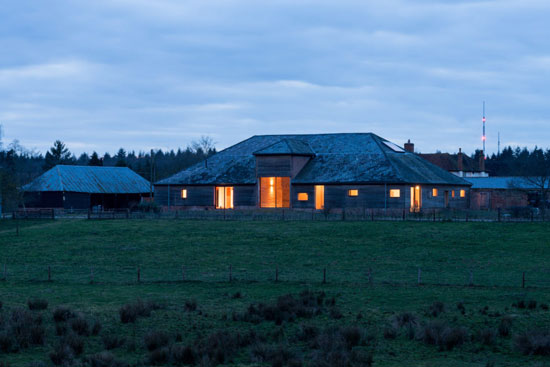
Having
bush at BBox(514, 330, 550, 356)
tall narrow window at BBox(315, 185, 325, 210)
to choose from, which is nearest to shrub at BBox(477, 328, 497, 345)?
bush at BBox(514, 330, 550, 356)

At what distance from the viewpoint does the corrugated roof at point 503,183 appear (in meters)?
80.1

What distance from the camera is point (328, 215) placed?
5653 centimetres

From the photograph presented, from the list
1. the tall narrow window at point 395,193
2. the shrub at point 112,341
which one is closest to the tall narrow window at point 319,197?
the tall narrow window at point 395,193

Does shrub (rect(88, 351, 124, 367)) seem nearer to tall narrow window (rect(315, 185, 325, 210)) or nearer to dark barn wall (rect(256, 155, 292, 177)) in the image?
tall narrow window (rect(315, 185, 325, 210))

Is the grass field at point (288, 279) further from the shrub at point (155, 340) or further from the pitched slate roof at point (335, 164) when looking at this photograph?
the pitched slate roof at point (335, 164)

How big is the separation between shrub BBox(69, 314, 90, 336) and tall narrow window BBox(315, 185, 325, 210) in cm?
Answer: 4277

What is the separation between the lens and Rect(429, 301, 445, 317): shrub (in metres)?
24.8

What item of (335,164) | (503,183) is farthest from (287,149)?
(503,183)

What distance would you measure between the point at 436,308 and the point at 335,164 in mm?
42022

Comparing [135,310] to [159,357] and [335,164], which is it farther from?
[335,164]

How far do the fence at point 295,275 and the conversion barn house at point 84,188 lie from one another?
3933 centimetres

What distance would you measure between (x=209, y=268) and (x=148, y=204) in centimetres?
3266

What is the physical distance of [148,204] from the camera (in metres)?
69.2

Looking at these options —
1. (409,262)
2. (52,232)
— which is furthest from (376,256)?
(52,232)
